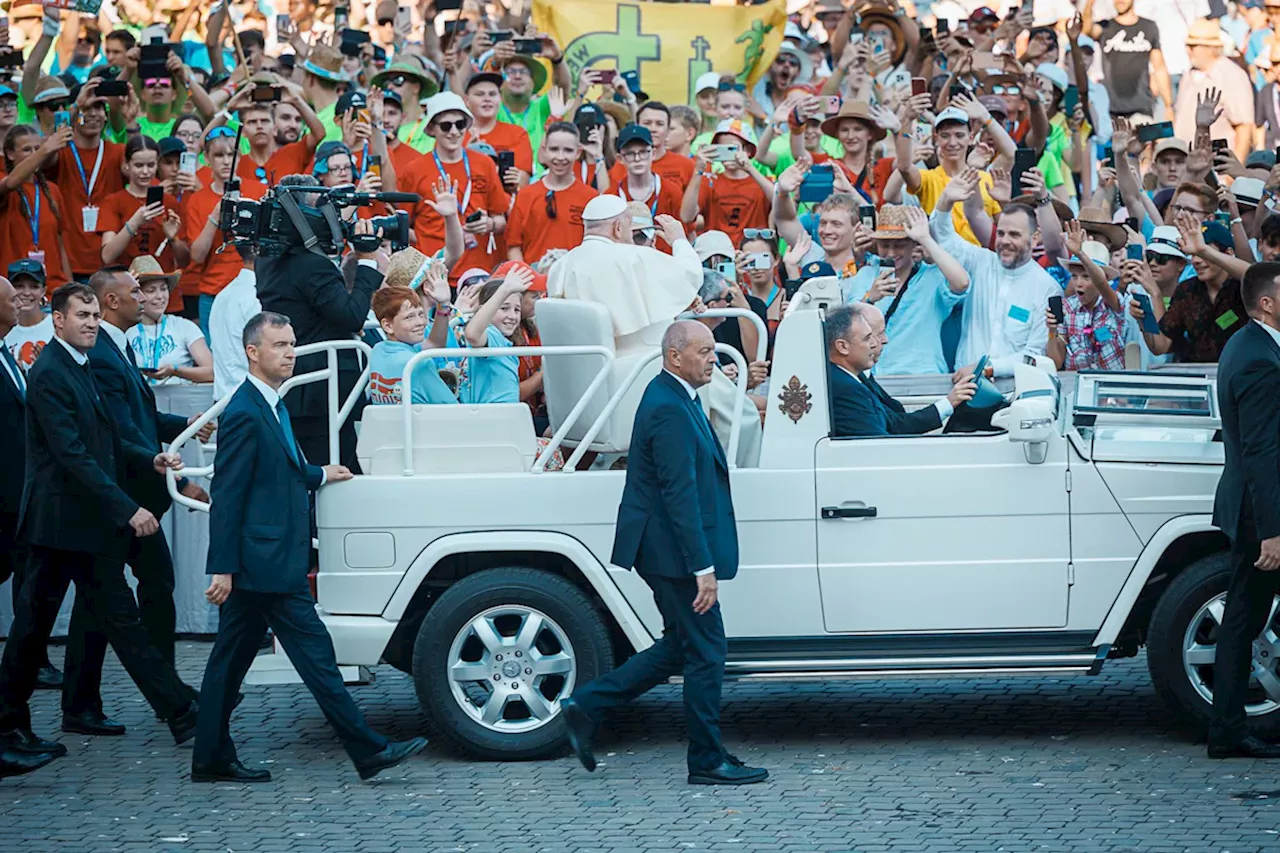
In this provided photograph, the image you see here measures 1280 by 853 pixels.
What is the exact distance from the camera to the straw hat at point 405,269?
1021 cm

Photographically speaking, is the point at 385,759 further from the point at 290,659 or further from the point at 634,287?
the point at 634,287

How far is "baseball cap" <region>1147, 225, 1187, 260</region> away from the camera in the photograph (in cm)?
1191

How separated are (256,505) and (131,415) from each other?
58.2 inches

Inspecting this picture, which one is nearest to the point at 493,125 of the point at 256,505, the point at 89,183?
the point at 89,183

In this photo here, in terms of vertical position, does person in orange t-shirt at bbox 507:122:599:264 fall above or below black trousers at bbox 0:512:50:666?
above

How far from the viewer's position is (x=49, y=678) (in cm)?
1033

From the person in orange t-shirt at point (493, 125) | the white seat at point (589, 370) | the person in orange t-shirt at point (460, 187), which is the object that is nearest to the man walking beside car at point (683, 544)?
the white seat at point (589, 370)

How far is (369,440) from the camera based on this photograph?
336 inches

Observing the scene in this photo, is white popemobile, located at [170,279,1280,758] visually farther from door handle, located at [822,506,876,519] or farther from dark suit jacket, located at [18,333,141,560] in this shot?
dark suit jacket, located at [18,333,141,560]

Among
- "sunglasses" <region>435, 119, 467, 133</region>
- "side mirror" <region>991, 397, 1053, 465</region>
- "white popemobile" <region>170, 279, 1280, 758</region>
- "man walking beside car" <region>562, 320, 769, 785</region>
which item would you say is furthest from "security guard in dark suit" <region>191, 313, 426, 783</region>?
"sunglasses" <region>435, 119, 467, 133</region>

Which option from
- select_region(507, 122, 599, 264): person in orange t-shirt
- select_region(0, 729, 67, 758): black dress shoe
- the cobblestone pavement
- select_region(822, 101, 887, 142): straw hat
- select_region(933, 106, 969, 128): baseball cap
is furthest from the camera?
select_region(822, 101, 887, 142): straw hat

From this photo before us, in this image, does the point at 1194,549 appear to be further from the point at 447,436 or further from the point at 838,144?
the point at 838,144

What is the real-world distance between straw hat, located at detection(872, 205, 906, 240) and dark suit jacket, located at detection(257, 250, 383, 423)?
315 centimetres

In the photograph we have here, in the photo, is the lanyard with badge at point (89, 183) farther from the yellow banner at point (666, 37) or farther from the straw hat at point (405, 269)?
the straw hat at point (405, 269)
